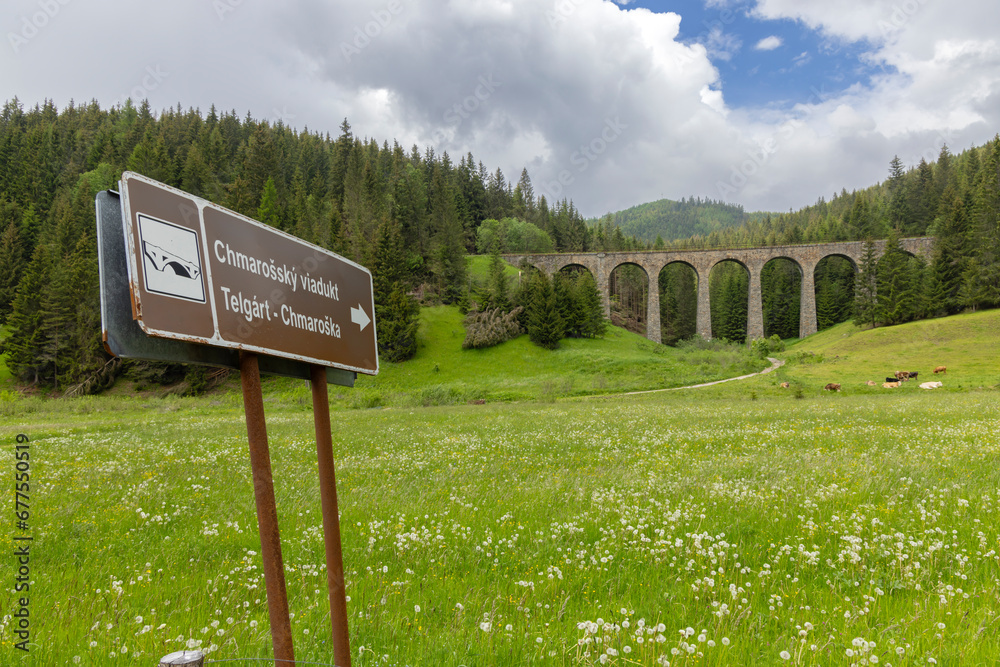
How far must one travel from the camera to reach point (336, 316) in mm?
2834

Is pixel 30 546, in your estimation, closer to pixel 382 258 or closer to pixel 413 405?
pixel 413 405

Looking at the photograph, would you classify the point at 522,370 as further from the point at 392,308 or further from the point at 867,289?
the point at 867,289

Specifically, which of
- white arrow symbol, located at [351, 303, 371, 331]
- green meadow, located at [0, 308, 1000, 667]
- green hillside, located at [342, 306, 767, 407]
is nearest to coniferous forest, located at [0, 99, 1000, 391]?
green hillside, located at [342, 306, 767, 407]

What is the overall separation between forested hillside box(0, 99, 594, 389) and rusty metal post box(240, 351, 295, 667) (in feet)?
206

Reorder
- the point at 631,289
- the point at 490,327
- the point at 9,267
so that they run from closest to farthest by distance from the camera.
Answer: the point at 490,327
the point at 9,267
the point at 631,289

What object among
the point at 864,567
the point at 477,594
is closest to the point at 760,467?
the point at 864,567

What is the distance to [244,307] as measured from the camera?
2271 mm

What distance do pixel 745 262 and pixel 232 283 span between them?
112 m

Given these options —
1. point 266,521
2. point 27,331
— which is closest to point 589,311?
point 27,331

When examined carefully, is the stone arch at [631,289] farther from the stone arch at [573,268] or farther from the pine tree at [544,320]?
the pine tree at [544,320]

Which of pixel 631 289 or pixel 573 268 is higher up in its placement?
pixel 573 268

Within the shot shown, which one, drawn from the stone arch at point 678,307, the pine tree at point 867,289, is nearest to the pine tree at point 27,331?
the stone arch at point 678,307

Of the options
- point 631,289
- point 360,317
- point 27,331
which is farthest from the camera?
point 631,289

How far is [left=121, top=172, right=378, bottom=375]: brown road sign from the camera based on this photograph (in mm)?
1900
